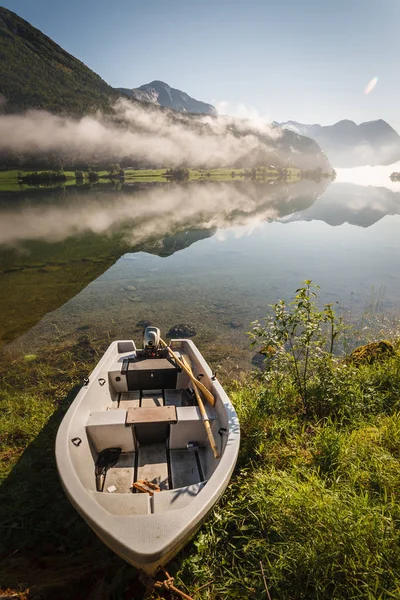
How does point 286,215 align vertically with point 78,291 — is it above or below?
above

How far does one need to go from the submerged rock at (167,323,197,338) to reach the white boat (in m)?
4.64

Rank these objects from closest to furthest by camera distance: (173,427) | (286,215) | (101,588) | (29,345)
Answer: (101,588), (173,427), (29,345), (286,215)

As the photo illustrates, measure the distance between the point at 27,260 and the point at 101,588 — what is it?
85.1 ft

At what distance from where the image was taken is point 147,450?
6250 millimetres

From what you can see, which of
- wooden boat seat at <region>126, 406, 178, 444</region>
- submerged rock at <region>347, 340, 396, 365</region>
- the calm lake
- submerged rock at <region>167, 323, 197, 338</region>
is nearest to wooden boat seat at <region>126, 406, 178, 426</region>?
A: wooden boat seat at <region>126, 406, 178, 444</region>

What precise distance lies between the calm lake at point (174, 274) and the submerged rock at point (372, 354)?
4100 mm

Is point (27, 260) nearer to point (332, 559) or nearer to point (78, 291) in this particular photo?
point (78, 291)

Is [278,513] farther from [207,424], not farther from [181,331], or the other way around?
[181,331]

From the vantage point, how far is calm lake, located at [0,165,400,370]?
48.9 ft

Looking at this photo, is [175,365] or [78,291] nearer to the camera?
[175,365]

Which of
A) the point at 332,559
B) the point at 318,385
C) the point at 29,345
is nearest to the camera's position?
the point at 332,559

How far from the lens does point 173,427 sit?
6.03 meters

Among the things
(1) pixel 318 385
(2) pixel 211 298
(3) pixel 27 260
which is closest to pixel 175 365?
(1) pixel 318 385

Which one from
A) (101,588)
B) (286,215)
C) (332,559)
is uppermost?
(286,215)
